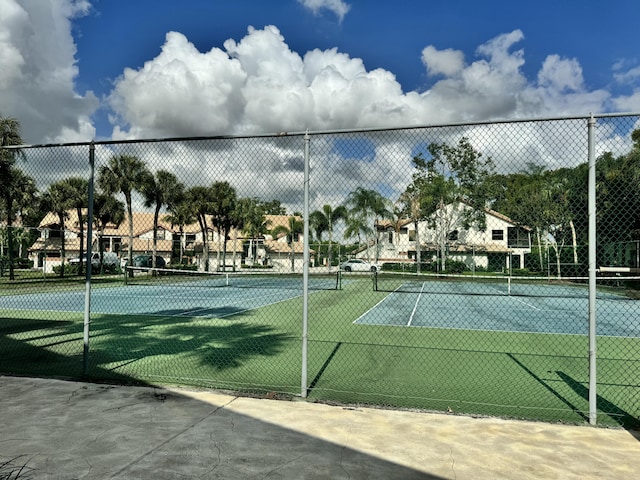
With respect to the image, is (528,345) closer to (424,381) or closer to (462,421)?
(424,381)

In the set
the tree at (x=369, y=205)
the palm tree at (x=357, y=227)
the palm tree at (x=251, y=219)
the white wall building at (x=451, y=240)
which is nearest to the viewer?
the tree at (x=369, y=205)

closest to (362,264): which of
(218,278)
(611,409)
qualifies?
(611,409)

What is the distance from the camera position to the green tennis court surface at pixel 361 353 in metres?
6.42

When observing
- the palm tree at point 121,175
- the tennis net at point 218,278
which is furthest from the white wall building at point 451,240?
the palm tree at point 121,175

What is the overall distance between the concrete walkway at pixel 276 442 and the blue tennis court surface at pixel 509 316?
879 centimetres

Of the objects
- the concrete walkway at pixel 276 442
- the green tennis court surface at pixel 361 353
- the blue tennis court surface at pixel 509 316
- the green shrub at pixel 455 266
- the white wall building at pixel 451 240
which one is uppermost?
the white wall building at pixel 451 240

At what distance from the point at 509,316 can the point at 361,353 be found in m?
9.96

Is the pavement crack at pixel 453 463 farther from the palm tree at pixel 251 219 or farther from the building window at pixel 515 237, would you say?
the palm tree at pixel 251 219

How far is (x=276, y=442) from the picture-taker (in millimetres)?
4562

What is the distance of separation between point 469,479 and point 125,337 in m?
8.95

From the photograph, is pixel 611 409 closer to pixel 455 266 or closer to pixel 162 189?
pixel 455 266

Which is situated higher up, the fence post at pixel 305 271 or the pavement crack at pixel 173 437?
the fence post at pixel 305 271

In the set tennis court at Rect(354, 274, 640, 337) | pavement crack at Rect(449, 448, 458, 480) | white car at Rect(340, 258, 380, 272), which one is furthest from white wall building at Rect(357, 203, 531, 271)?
pavement crack at Rect(449, 448, 458, 480)

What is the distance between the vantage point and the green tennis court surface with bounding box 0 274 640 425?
21.1ft
